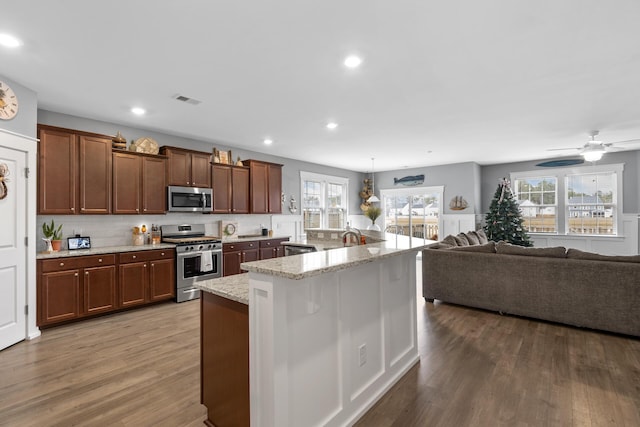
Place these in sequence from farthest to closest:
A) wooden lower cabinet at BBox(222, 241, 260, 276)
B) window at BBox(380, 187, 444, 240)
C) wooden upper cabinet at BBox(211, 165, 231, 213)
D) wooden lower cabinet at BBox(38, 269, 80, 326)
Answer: window at BBox(380, 187, 444, 240)
wooden upper cabinet at BBox(211, 165, 231, 213)
wooden lower cabinet at BBox(222, 241, 260, 276)
wooden lower cabinet at BBox(38, 269, 80, 326)

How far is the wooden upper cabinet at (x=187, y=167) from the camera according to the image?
500 cm

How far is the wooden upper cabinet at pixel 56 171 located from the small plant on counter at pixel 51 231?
0.26 meters

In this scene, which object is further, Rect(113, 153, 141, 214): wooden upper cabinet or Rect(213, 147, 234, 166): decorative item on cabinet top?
Rect(213, 147, 234, 166): decorative item on cabinet top

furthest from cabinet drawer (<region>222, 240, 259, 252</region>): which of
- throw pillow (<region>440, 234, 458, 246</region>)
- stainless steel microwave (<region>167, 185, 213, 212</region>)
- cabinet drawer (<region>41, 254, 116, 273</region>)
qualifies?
throw pillow (<region>440, 234, 458, 246</region>)

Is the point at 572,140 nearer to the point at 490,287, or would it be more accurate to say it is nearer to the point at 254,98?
the point at 490,287

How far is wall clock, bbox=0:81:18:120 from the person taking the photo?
308cm

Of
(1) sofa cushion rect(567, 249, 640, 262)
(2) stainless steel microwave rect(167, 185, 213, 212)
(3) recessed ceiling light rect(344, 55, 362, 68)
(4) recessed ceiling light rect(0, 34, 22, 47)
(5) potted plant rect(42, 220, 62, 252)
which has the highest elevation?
(4) recessed ceiling light rect(0, 34, 22, 47)

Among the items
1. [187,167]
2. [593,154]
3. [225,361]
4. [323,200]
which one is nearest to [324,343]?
[225,361]

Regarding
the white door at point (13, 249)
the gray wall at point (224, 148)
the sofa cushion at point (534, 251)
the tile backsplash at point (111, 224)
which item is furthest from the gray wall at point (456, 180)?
the white door at point (13, 249)

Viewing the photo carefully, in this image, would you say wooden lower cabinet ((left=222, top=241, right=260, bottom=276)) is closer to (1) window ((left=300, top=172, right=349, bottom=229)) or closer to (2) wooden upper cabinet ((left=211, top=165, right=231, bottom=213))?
(2) wooden upper cabinet ((left=211, top=165, right=231, bottom=213))

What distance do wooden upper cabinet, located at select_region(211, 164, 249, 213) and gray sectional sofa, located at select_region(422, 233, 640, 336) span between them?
350 cm

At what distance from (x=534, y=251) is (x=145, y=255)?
207 inches

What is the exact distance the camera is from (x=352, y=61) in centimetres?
276

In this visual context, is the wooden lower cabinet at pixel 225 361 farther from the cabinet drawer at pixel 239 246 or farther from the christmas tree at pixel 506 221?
the christmas tree at pixel 506 221
